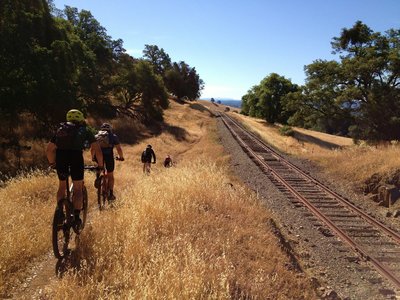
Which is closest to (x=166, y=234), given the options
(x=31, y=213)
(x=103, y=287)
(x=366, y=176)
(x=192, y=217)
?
(x=192, y=217)

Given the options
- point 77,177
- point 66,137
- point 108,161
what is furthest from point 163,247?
point 108,161

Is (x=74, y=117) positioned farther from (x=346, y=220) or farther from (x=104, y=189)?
(x=346, y=220)

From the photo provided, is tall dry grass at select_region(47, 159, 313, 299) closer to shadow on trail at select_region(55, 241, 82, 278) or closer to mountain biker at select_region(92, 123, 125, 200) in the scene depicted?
shadow on trail at select_region(55, 241, 82, 278)

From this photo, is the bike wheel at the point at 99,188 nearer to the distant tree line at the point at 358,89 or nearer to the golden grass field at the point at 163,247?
the golden grass field at the point at 163,247

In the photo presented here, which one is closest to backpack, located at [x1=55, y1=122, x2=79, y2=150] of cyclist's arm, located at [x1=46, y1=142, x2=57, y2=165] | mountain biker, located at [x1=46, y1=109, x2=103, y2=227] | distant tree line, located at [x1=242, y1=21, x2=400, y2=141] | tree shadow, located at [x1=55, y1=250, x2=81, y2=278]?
mountain biker, located at [x1=46, y1=109, x2=103, y2=227]

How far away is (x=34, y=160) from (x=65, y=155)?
53.9ft

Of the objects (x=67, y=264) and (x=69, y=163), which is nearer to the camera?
(x=67, y=264)

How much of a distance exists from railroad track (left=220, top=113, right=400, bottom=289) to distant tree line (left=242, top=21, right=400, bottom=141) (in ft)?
61.1

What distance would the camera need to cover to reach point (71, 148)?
18.6 ft

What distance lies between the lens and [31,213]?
24.5 ft

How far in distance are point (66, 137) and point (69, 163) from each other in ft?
1.47

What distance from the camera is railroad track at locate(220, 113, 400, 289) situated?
7.90 meters

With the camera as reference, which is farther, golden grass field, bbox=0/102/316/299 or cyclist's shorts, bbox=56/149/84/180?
cyclist's shorts, bbox=56/149/84/180

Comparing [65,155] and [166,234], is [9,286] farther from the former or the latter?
[166,234]
